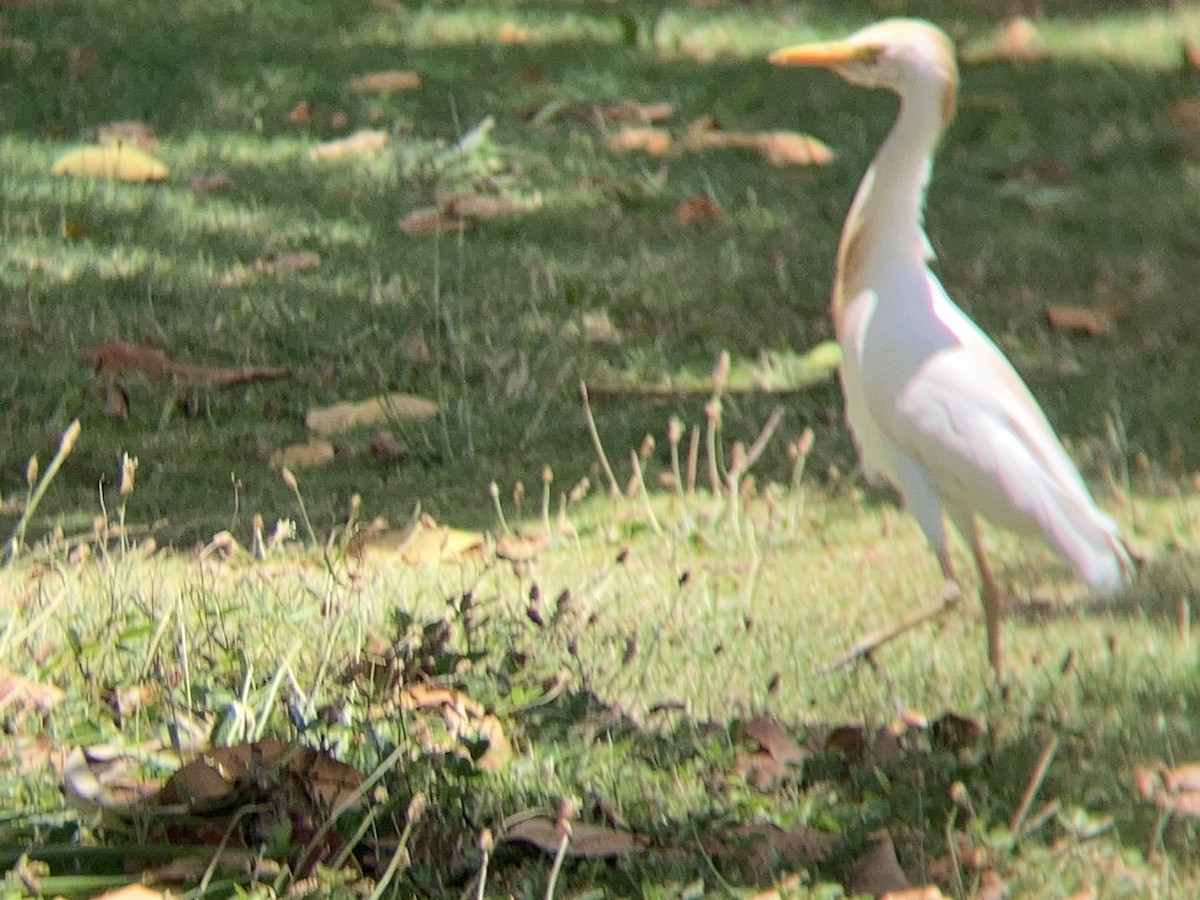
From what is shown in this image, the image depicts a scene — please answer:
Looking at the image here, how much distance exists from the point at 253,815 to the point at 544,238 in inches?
132

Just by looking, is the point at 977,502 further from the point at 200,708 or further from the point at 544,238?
the point at 544,238

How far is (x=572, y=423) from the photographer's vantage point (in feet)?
14.7

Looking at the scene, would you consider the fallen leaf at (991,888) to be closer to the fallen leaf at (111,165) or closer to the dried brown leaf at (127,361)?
the dried brown leaf at (127,361)

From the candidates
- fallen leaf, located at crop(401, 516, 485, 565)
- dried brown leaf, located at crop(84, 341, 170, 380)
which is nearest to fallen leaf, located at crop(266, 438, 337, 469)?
dried brown leaf, located at crop(84, 341, 170, 380)

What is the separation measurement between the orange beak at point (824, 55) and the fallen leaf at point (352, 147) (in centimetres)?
318

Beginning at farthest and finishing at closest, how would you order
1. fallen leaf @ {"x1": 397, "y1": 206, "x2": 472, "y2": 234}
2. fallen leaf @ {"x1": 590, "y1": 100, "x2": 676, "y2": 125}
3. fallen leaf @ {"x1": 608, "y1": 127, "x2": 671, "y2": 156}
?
fallen leaf @ {"x1": 590, "y1": 100, "x2": 676, "y2": 125}
fallen leaf @ {"x1": 608, "y1": 127, "x2": 671, "y2": 156}
fallen leaf @ {"x1": 397, "y1": 206, "x2": 472, "y2": 234}

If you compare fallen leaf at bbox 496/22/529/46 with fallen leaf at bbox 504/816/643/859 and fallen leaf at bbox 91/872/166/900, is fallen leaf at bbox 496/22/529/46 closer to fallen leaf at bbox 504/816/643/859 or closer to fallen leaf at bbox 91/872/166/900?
fallen leaf at bbox 504/816/643/859

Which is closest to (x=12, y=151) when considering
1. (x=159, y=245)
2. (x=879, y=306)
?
(x=159, y=245)

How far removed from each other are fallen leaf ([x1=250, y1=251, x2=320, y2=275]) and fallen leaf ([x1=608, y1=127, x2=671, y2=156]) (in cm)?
122

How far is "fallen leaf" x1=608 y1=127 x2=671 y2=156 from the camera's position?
6.24 meters

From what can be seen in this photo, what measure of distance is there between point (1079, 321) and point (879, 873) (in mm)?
2823

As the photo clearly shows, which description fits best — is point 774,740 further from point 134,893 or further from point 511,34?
point 511,34

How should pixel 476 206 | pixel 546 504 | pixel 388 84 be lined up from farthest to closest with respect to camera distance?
pixel 388 84
pixel 476 206
pixel 546 504

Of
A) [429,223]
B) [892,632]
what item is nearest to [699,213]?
[429,223]
